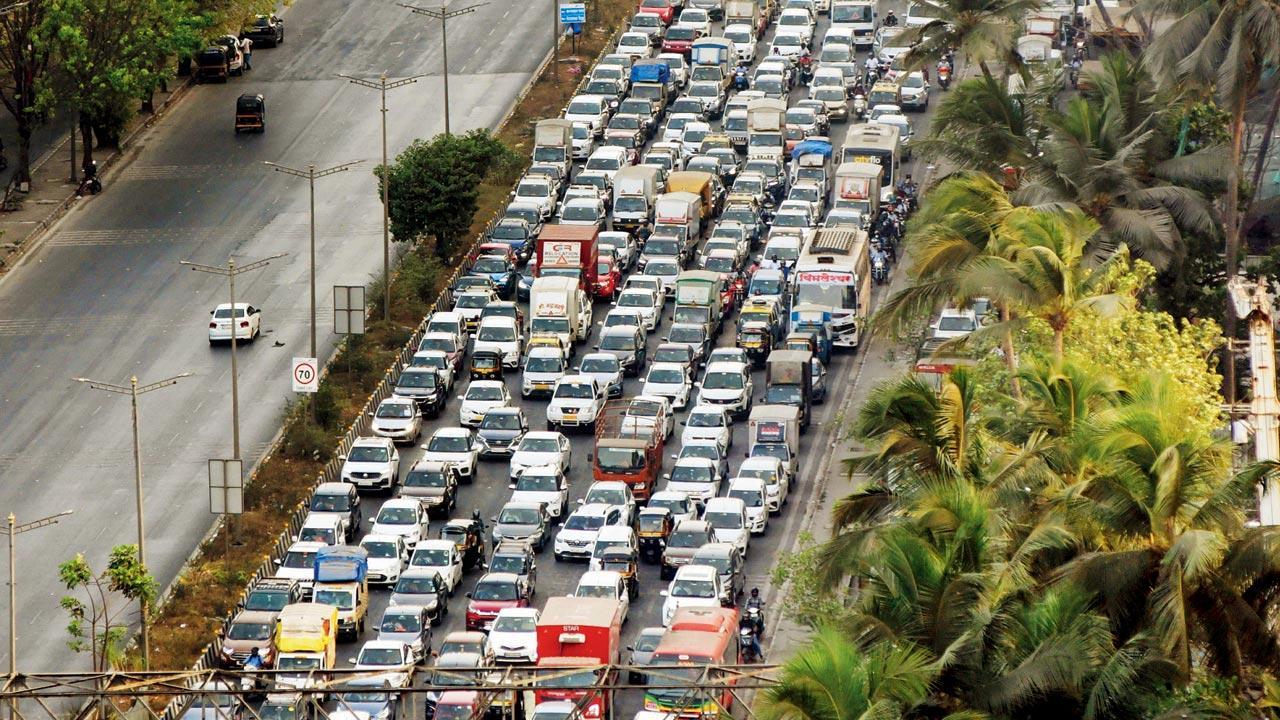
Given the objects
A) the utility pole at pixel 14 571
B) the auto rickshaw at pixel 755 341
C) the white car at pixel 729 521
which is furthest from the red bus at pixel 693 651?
the auto rickshaw at pixel 755 341

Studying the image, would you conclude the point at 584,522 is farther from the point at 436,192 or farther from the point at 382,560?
the point at 436,192

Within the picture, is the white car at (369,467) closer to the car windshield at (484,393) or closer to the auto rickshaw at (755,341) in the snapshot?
the car windshield at (484,393)

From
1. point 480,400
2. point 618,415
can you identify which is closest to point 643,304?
point 480,400

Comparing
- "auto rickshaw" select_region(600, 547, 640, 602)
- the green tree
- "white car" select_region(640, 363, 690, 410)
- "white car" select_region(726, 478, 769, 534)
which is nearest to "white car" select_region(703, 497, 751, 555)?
"white car" select_region(726, 478, 769, 534)

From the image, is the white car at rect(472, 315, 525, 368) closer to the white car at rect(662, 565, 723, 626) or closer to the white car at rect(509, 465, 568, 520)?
the white car at rect(509, 465, 568, 520)

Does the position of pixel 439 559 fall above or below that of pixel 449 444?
above

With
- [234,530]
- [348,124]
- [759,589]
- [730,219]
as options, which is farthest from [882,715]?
[348,124]

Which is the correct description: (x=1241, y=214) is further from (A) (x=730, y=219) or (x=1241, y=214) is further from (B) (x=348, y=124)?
(B) (x=348, y=124)
